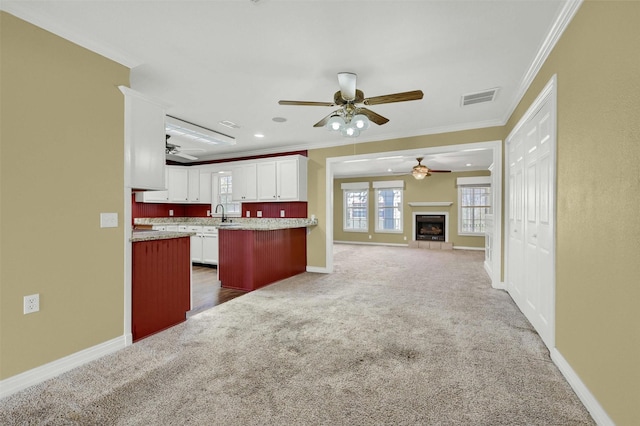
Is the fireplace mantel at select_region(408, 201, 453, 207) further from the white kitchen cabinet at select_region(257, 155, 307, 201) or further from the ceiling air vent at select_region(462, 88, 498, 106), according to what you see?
the ceiling air vent at select_region(462, 88, 498, 106)

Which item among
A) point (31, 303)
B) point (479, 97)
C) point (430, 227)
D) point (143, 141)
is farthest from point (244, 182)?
point (430, 227)

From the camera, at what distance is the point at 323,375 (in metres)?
2.11

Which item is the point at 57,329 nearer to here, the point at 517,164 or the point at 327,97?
the point at 327,97

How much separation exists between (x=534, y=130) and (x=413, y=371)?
8.65 ft

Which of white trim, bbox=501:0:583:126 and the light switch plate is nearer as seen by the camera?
white trim, bbox=501:0:583:126

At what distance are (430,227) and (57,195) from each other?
987 centimetres

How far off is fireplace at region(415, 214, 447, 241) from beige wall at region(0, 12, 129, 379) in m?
9.30

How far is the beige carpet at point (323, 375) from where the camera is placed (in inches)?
66.6

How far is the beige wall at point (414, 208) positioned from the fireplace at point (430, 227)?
207mm

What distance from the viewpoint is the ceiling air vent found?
3.48 meters

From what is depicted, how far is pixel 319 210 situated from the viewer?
234 inches

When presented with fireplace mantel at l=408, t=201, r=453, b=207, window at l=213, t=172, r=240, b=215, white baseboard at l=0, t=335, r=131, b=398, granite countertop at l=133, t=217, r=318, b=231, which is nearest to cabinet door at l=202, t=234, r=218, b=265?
granite countertop at l=133, t=217, r=318, b=231

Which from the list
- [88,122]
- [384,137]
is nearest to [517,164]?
[384,137]

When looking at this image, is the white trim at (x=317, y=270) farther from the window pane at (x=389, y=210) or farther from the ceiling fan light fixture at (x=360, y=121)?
the window pane at (x=389, y=210)
